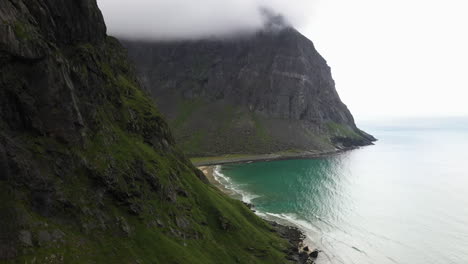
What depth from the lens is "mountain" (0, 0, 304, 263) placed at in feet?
132

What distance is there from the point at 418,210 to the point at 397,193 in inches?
1239

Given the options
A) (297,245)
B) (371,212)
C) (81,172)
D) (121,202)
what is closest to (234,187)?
(371,212)

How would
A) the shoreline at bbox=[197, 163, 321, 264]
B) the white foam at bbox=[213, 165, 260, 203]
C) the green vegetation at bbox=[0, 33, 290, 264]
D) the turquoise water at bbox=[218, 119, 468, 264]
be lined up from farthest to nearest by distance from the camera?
the white foam at bbox=[213, 165, 260, 203] < the turquoise water at bbox=[218, 119, 468, 264] < the shoreline at bbox=[197, 163, 321, 264] < the green vegetation at bbox=[0, 33, 290, 264]

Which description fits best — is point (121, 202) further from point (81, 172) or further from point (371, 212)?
point (371, 212)

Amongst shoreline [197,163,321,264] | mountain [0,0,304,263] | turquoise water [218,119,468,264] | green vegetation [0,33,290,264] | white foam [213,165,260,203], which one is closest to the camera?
mountain [0,0,304,263]

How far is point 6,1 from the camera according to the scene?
43531 mm

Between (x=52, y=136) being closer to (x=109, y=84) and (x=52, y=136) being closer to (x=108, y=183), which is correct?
(x=108, y=183)

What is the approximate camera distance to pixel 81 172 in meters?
49.2

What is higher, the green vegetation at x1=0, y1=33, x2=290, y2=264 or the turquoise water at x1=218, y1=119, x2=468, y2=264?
the green vegetation at x1=0, y1=33, x2=290, y2=264

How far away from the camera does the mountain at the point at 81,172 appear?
40.1 metres

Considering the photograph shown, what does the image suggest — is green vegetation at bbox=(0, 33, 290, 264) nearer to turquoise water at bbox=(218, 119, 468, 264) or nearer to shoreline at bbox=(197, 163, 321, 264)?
shoreline at bbox=(197, 163, 321, 264)

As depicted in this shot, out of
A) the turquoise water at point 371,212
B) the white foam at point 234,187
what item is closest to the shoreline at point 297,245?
the turquoise water at point 371,212

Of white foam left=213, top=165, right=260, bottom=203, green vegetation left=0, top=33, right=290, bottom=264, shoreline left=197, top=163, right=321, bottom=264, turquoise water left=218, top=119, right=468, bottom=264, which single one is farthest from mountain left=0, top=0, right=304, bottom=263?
white foam left=213, top=165, right=260, bottom=203

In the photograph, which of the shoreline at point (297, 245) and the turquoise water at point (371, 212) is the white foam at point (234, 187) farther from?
the shoreline at point (297, 245)
